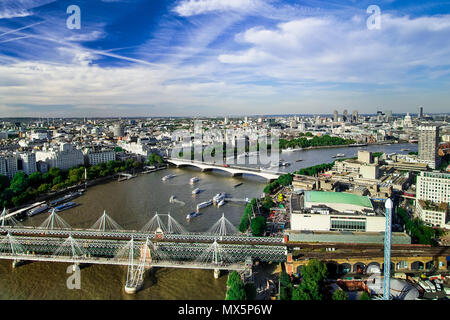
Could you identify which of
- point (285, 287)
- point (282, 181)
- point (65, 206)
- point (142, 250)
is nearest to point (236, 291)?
point (285, 287)

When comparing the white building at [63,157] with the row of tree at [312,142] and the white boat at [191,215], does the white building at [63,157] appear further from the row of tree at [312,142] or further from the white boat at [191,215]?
the row of tree at [312,142]

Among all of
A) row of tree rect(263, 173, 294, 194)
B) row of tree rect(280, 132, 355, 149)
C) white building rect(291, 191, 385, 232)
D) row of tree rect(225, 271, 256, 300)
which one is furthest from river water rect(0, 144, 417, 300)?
row of tree rect(280, 132, 355, 149)

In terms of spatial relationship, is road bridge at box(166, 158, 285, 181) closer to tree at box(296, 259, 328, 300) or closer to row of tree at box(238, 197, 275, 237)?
row of tree at box(238, 197, 275, 237)

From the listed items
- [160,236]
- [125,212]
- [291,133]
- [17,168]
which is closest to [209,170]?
[125,212]

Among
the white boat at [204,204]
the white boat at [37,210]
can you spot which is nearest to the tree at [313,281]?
the white boat at [204,204]

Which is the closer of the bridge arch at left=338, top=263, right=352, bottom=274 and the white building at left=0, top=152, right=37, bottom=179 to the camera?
the bridge arch at left=338, top=263, right=352, bottom=274

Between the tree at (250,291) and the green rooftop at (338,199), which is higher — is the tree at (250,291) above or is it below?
below
